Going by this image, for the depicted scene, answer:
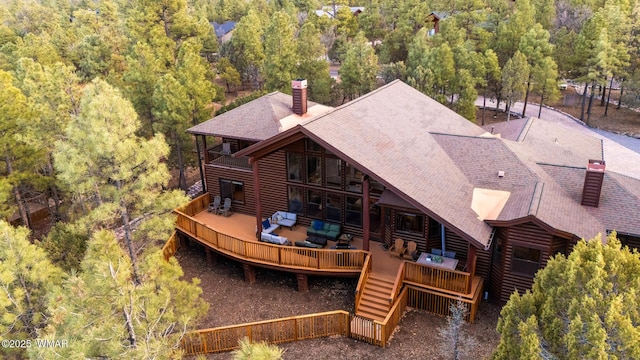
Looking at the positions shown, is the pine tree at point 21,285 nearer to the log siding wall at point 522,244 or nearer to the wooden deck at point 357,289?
the wooden deck at point 357,289

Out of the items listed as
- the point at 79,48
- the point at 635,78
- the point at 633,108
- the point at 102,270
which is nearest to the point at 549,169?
the point at 102,270

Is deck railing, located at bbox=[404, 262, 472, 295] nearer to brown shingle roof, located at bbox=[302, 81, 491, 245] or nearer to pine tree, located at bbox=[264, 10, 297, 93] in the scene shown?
brown shingle roof, located at bbox=[302, 81, 491, 245]

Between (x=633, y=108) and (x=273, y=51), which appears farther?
(x=633, y=108)

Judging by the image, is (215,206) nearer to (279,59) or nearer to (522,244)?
(522,244)

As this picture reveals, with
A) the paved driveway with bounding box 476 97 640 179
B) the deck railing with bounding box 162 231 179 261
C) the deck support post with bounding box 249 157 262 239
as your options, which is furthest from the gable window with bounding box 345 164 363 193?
the paved driveway with bounding box 476 97 640 179

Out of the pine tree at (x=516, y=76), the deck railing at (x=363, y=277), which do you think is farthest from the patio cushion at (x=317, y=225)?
the pine tree at (x=516, y=76)

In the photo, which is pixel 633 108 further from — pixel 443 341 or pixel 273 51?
pixel 443 341
